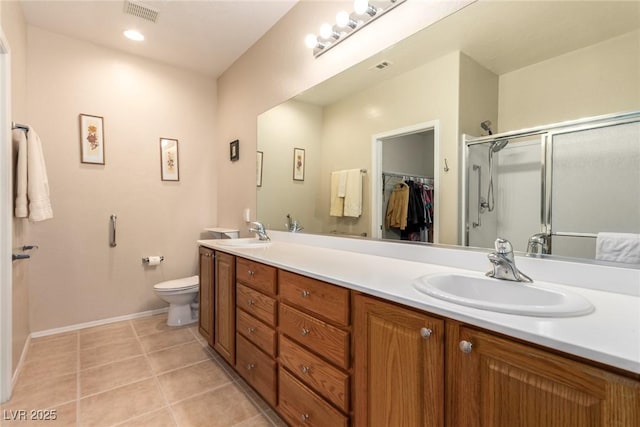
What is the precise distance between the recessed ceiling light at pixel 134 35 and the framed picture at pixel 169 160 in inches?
35.8

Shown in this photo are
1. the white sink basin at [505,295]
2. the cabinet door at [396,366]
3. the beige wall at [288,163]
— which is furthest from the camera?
the beige wall at [288,163]

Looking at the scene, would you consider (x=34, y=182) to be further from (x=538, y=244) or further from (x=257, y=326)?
(x=538, y=244)

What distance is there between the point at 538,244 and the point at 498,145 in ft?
1.37

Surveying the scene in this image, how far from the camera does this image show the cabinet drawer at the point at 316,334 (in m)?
1.11

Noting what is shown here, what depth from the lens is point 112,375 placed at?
1.93 metres

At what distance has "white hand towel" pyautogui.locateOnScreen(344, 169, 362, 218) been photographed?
5.90 feet

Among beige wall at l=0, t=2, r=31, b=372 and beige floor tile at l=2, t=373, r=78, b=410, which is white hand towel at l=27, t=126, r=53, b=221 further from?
beige floor tile at l=2, t=373, r=78, b=410

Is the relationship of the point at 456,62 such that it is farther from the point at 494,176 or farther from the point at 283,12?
the point at 283,12

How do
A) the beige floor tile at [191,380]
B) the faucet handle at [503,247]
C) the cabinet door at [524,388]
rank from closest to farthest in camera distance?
the cabinet door at [524,388], the faucet handle at [503,247], the beige floor tile at [191,380]

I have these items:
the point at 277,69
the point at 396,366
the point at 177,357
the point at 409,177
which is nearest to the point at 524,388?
the point at 396,366

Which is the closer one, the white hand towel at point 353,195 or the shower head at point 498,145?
the shower head at point 498,145

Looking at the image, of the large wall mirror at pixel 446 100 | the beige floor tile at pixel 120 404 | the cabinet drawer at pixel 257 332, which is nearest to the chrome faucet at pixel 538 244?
the large wall mirror at pixel 446 100

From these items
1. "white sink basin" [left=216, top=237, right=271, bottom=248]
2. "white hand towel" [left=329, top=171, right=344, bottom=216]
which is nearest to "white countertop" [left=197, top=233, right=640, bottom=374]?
"white hand towel" [left=329, top=171, right=344, bottom=216]

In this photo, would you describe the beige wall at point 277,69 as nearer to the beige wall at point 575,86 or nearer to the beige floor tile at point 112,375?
the beige wall at point 575,86
